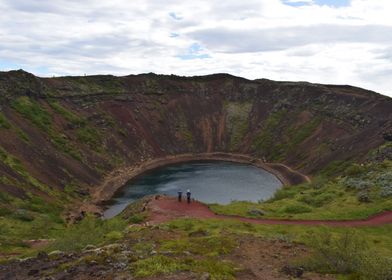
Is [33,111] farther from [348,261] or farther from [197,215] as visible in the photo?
[348,261]

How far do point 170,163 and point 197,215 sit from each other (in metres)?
65.5

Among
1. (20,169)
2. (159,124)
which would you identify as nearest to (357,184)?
(20,169)

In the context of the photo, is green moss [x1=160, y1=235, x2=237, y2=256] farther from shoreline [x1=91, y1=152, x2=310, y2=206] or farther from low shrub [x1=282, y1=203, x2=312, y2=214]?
shoreline [x1=91, y1=152, x2=310, y2=206]

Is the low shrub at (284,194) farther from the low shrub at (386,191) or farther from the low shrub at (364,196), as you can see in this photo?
the low shrub at (386,191)

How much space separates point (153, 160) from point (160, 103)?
86.9ft

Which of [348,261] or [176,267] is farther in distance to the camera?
[348,261]

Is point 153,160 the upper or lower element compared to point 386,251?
upper

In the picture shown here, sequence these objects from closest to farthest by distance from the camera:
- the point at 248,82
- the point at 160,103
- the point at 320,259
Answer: the point at 320,259
the point at 160,103
the point at 248,82

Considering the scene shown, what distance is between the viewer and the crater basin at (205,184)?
7719 cm

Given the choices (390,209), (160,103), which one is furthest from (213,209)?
(160,103)

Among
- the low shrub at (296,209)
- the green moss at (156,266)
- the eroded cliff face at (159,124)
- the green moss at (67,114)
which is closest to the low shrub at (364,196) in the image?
the low shrub at (296,209)

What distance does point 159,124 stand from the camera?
123125 mm

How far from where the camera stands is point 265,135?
122m

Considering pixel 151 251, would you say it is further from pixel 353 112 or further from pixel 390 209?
pixel 353 112
